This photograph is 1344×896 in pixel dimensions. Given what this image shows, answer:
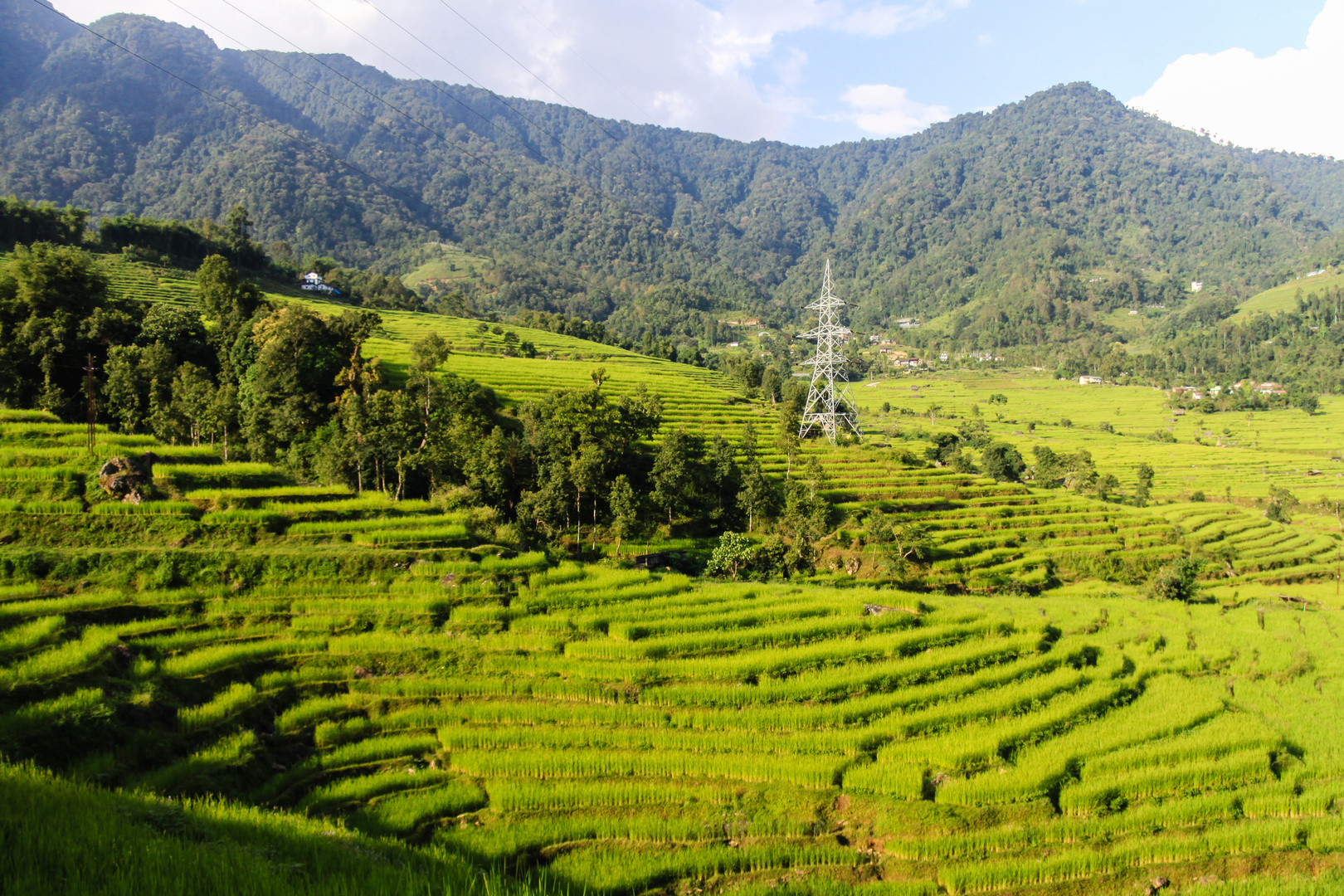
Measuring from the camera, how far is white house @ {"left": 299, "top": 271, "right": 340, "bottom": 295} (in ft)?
235

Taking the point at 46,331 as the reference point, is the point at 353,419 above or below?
below

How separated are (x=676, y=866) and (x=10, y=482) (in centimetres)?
1928

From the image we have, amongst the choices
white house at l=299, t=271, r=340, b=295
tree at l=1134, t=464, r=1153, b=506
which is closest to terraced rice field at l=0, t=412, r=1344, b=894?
tree at l=1134, t=464, r=1153, b=506

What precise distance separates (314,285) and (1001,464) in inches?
3072

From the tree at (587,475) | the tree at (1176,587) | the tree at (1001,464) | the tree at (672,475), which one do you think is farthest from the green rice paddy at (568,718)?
the tree at (1001,464)

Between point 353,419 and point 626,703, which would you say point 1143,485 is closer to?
point 626,703

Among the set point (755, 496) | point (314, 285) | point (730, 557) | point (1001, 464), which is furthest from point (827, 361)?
point (314, 285)

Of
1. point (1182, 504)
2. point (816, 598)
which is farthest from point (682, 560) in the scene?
point (1182, 504)

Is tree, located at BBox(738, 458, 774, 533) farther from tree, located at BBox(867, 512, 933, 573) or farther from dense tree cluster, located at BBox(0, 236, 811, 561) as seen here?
tree, located at BBox(867, 512, 933, 573)

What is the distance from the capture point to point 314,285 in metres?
73.8

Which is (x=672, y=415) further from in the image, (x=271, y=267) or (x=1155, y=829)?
(x=271, y=267)

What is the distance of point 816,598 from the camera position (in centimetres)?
1831

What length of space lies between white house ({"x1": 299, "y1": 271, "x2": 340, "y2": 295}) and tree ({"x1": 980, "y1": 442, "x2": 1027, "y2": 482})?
7332 centimetres

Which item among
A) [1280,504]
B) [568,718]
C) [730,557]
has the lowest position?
[568,718]
